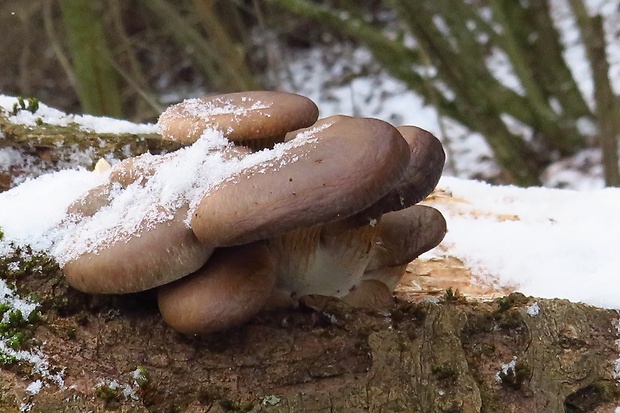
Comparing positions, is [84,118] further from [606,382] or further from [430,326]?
[606,382]

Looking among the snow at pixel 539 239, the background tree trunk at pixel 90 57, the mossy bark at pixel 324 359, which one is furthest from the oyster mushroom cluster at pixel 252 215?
the background tree trunk at pixel 90 57

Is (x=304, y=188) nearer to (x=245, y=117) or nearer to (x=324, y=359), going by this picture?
(x=245, y=117)

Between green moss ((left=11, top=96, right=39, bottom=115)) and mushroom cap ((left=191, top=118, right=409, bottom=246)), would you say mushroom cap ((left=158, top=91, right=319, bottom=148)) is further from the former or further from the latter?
green moss ((left=11, top=96, right=39, bottom=115))

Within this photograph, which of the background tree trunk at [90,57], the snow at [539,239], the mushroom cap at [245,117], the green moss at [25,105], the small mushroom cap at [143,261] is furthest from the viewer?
the background tree trunk at [90,57]

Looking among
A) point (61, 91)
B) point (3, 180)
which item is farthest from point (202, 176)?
point (61, 91)

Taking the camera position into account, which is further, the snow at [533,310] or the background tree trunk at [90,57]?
the background tree trunk at [90,57]

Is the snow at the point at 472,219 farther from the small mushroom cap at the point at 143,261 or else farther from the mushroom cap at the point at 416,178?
the mushroom cap at the point at 416,178

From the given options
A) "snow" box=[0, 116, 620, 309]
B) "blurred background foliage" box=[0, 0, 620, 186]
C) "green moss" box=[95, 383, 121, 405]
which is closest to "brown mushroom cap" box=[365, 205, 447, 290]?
"snow" box=[0, 116, 620, 309]
